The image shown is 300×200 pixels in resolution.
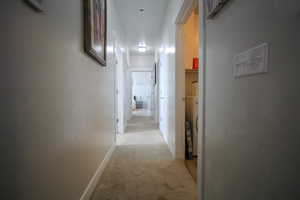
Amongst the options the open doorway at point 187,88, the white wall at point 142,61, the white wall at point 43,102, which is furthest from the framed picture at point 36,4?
the white wall at point 142,61

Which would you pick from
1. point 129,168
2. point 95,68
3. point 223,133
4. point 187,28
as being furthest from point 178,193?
point 187,28

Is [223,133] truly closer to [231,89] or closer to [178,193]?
[231,89]

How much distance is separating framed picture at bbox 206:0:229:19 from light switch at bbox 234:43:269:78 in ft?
1.14

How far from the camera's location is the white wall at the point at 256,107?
1.69 ft

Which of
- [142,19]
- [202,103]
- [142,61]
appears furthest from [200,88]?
[142,61]

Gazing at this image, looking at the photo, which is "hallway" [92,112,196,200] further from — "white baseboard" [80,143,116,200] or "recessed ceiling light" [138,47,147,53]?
"recessed ceiling light" [138,47,147,53]

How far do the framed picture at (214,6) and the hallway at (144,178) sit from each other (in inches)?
61.3

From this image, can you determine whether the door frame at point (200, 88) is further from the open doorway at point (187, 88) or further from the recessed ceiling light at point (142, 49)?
the recessed ceiling light at point (142, 49)

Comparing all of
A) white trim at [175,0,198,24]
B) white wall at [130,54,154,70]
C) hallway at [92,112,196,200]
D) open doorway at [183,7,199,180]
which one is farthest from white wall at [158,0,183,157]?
white wall at [130,54,154,70]

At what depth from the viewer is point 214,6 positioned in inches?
39.1

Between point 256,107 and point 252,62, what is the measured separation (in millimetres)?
200

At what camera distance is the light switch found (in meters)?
0.63

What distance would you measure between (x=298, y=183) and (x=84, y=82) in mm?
1466

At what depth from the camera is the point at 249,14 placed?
707 mm
